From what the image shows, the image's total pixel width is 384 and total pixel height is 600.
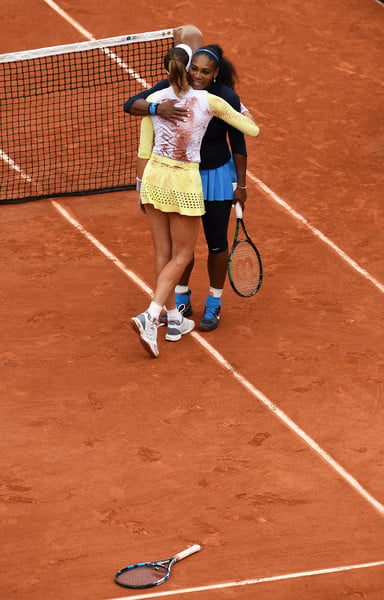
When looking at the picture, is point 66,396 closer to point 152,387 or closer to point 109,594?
point 152,387

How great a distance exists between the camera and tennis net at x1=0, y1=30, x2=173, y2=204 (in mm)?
12750

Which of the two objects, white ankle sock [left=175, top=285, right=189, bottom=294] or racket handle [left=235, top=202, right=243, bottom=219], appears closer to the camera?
racket handle [left=235, top=202, right=243, bottom=219]

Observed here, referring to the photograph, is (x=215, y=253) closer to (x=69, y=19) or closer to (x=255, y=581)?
(x=255, y=581)

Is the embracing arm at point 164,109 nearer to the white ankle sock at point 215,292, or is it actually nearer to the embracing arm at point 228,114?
the embracing arm at point 228,114

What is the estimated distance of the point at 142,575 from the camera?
7234 mm

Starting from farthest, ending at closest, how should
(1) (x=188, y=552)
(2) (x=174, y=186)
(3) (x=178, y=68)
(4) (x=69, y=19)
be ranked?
(4) (x=69, y=19) < (2) (x=174, y=186) < (3) (x=178, y=68) < (1) (x=188, y=552)

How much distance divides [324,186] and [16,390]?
4899 millimetres

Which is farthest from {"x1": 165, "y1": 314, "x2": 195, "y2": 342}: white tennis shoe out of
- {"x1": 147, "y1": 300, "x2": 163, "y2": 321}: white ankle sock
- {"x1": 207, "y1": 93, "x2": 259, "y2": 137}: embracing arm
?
{"x1": 207, "y1": 93, "x2": 259, "y2": 137}: embracing arm

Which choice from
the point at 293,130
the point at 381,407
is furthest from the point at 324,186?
the point at 381,407

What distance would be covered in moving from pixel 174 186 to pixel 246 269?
1.08 meters

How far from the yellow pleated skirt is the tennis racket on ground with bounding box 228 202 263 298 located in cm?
62

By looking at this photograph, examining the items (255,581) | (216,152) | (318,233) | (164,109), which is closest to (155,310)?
(216,152)

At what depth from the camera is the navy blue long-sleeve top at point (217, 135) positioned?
9.24 m

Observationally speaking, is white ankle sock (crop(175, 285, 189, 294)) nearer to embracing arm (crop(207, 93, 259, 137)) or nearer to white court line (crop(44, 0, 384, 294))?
embracing arm (crop(207, 93, 259, 137))
